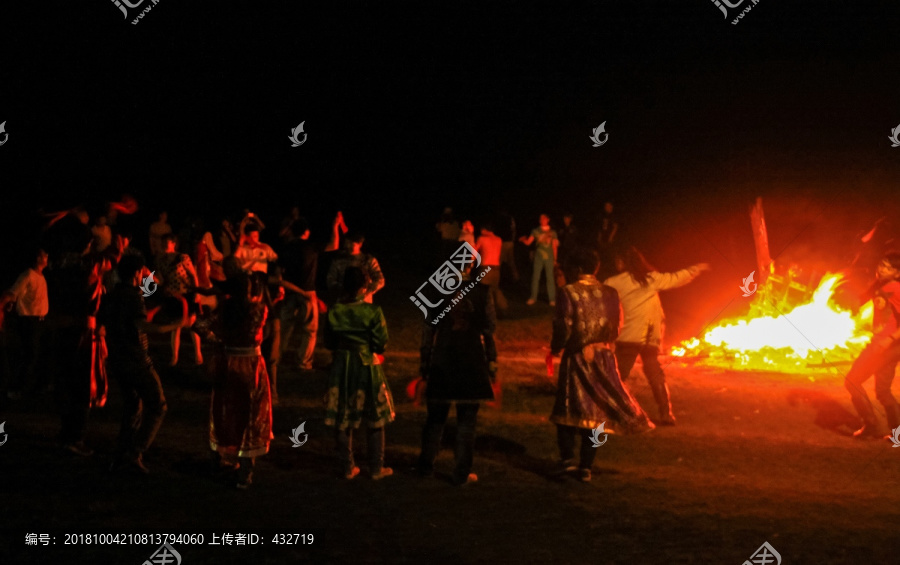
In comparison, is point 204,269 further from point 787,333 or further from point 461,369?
point 787,333

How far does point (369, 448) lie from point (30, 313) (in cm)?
527

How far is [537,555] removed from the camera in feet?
19.3

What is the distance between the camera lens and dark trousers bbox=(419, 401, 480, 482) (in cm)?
740

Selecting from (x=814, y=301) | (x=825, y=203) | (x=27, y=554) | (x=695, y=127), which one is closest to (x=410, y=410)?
(x=27, y=554)

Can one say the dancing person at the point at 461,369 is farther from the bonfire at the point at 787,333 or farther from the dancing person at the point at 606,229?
the dancing person at the point at 606,229

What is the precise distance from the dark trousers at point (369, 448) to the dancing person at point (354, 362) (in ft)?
0.03

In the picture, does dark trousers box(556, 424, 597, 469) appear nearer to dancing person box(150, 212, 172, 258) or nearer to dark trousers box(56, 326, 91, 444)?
dark trousers box(56, 326, 91, 444)

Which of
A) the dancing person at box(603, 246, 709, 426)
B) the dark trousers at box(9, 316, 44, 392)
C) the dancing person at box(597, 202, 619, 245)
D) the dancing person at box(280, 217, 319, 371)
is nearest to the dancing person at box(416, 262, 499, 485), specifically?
the dancing person at box(603, 246, 709, 426)

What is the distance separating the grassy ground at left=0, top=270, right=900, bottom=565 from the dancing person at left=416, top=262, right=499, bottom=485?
42cm

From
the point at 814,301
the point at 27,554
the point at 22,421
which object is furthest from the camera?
the point at 814,301

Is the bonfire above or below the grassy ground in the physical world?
above

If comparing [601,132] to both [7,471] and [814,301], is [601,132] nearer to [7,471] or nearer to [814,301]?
[814,301]

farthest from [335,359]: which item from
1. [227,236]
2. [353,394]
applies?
[227,236]

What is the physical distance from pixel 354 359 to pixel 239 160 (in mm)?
26457
